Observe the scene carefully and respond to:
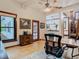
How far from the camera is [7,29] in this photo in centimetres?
646

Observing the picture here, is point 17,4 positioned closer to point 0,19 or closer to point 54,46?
point 0,19

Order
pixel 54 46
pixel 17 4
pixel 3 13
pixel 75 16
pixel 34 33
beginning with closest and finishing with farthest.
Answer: pixel 54 46 < pixel 3 13 < pixel 17 4 < pixel 75 16 < pixel 34 33

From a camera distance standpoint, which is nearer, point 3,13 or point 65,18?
point 3,13

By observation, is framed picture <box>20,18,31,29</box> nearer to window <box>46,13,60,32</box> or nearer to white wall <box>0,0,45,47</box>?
white wall <box>0,0,45,47</box>

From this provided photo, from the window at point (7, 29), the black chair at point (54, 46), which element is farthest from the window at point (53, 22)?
the black chair at point (54, 46)

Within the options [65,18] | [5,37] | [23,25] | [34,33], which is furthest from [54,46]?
[65,18]

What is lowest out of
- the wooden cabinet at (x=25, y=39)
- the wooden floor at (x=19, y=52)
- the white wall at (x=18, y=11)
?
the wooden floor at (x=19, y=52)

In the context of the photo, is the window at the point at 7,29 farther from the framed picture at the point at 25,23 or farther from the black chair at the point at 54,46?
the black chair at the point at 54,46

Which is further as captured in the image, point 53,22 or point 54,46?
point 53,22

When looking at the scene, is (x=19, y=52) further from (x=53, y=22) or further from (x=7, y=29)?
(x=53, y=22)

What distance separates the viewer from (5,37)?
6266mm

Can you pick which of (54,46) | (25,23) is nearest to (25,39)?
(25,23)

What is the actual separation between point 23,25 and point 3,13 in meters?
1.95

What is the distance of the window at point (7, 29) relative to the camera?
611 cm
